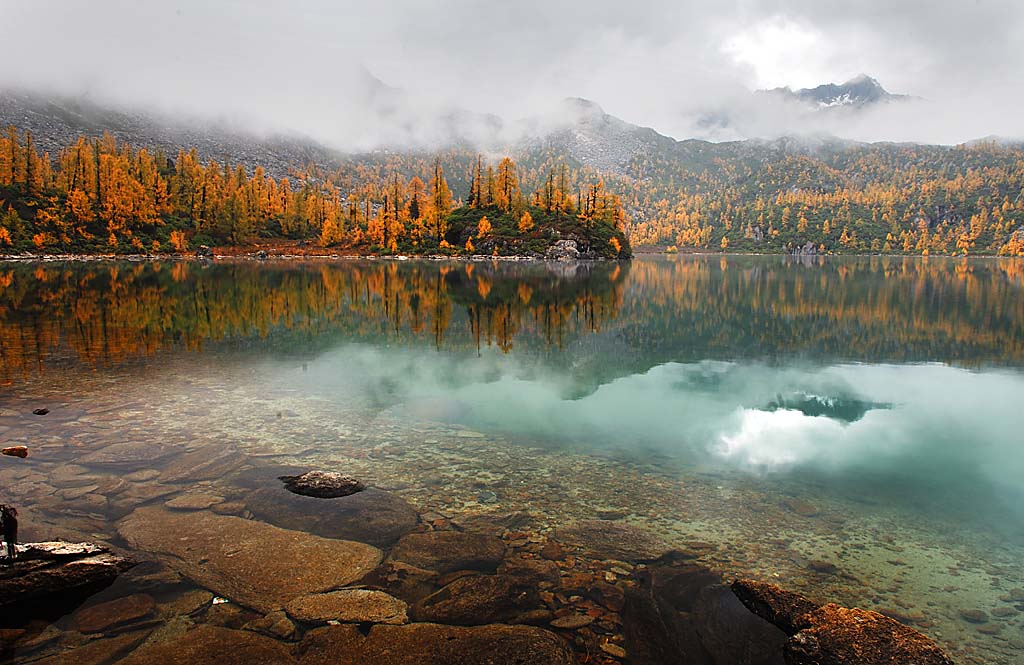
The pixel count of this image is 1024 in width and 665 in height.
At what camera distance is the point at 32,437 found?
49.9 feet

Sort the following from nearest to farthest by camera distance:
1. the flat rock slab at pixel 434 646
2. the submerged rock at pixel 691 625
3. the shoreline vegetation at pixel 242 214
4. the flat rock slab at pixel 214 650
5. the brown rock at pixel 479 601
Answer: the flat rock slab at pixel 214 650
the flat rock slab at pixel 434 646
the submerged rock at pixel 691 625
the brown rock at pixel 479 601
the shoreline vegetation at pixel 242 214

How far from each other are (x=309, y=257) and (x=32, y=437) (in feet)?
520

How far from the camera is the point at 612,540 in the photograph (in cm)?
1090

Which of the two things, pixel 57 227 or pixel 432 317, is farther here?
pixel 57 227

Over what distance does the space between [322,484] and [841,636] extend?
995cm

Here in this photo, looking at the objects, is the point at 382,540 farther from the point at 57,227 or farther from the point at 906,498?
the point at 57,227

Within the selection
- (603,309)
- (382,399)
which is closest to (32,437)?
(382,399)

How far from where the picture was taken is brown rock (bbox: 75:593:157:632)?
7.91 metres

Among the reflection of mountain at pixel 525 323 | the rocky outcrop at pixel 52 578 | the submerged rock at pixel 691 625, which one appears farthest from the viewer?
the reflection of mountain at pixel 525 323

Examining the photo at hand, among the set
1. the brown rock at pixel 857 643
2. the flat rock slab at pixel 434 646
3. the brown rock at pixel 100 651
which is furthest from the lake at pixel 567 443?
the flat rock slab at pixel 434 646

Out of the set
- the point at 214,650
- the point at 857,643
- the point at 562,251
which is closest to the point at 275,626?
the point at 214,650

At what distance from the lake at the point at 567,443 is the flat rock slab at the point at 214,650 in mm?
412

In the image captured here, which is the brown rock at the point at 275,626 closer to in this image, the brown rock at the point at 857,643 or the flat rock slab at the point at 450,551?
the flat rock slab at the point at 450,551

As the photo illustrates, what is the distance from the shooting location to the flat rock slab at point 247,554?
29.3 ft
